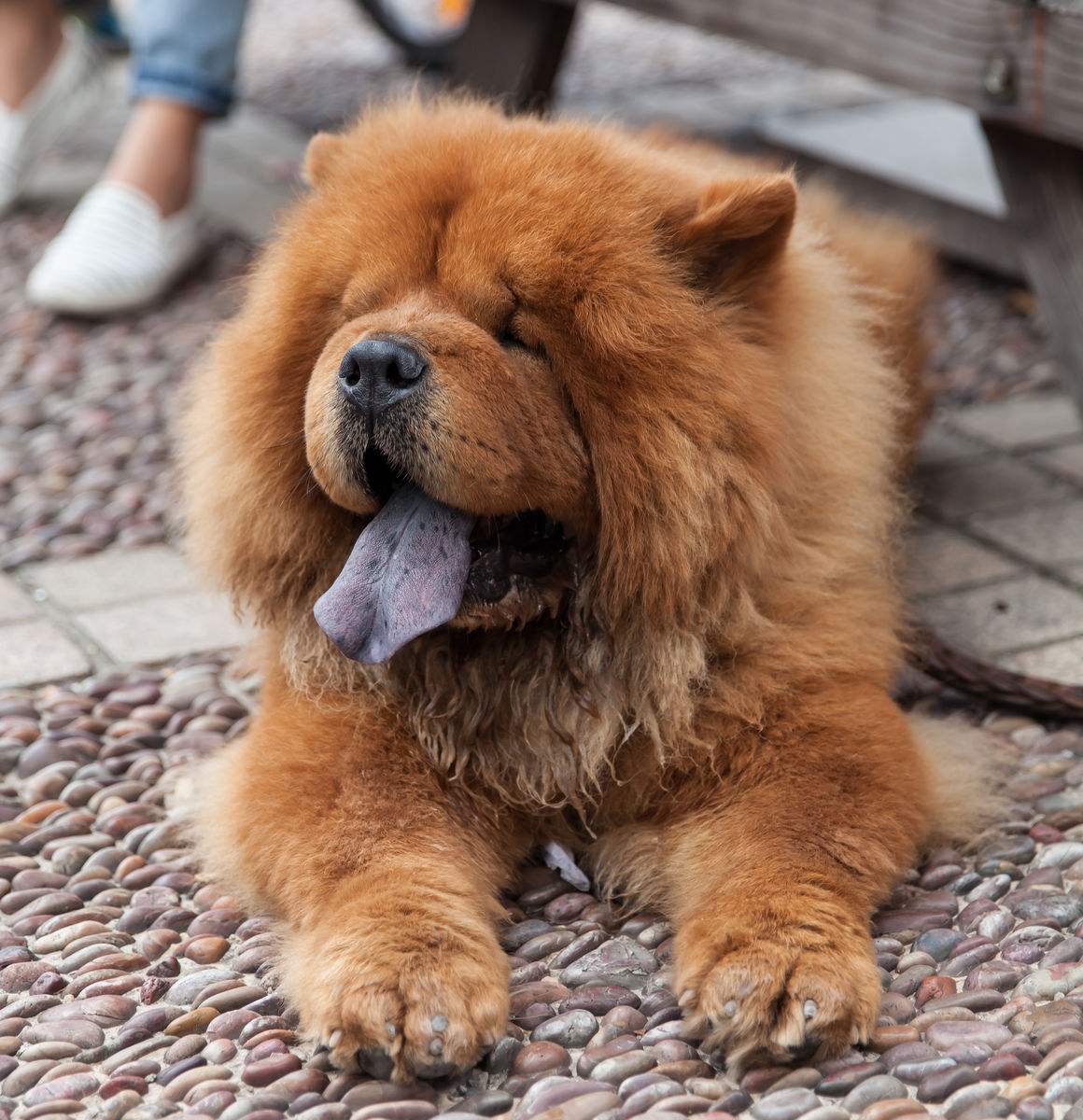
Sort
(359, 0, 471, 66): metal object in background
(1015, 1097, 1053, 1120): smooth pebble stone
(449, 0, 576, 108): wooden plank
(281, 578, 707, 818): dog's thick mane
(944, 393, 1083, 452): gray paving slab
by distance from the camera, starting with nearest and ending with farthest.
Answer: (1015, 1097, 1053, 1120): smooth pebble stone < (281, 578, 707, 818): dog's thick mane < (944, 393, 1083, 452): gray paving slab < (449, 0, 576, 108): wooden plank < (359, 0, 471, 66): metal object in background

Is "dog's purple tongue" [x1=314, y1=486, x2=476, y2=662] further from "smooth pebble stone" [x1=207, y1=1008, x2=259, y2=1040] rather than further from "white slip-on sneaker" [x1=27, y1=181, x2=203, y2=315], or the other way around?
"white slip-on sneaker" [x1=27, y1=181, x2=203, y2=315]

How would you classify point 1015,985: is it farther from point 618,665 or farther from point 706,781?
point 618,665

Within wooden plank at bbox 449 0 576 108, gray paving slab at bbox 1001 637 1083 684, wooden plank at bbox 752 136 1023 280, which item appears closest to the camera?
gray paving slab at bbox 1001 637 1083 684

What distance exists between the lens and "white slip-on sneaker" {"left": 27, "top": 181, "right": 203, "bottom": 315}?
474 cm

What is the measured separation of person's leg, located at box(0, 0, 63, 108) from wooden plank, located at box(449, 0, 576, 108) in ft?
4.85

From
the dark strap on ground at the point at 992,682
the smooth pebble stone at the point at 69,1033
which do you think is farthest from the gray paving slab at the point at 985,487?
the smooth pebble stone at the point at 69,1033

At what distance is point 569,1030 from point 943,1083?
0.46 m

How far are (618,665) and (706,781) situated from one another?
8.3 inches

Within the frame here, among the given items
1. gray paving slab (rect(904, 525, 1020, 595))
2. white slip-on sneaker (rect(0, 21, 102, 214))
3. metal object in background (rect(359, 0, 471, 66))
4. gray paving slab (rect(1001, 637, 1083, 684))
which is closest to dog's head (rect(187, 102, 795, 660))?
gray paving slab (rect(1001, 637, 1083, 684))

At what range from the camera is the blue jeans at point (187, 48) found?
4.85 metres

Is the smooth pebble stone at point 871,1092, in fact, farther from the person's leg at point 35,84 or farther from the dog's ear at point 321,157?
the person's leg at point 35,84

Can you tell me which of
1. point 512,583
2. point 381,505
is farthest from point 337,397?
point 512,583

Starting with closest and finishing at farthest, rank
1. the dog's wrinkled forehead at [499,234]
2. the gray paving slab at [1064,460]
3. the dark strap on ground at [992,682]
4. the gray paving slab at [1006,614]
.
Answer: the dog's wrinkled forehead at [499,234], the dark strap on ground at [992,682], the gray paving slab at [1006,614], the gray paving slab at [1064,460]

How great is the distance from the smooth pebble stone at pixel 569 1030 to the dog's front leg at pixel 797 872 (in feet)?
0.43
